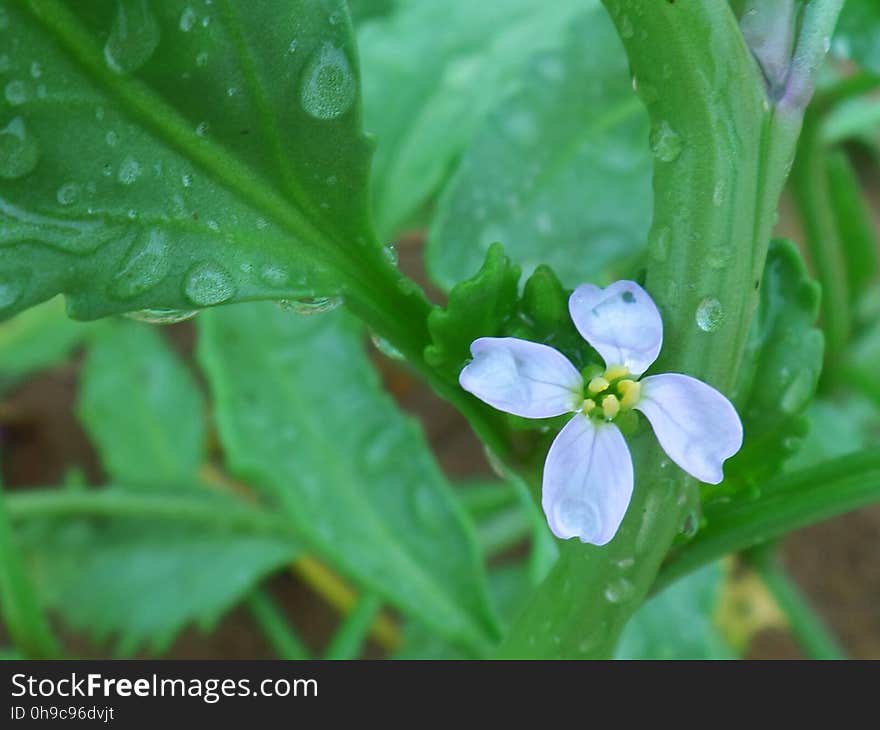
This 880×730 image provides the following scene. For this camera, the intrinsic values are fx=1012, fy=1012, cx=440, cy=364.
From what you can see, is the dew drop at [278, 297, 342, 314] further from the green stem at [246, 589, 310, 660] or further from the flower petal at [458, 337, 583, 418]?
the green stem at [246, 589, 310, 660]

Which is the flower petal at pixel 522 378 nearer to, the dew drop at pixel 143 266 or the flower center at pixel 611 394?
the flower center at pixel 611 394

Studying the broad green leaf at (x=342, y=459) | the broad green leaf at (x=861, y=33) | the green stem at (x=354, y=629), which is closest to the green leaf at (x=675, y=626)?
the broad green leaf at (x=342, y=459)

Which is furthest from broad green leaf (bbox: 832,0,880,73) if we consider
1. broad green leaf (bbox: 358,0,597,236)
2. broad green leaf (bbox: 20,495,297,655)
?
broad green leaf (bbox: 20,495,297,655)

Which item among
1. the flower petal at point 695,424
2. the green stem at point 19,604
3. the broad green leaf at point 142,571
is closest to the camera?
the flower petal at point 695,424
